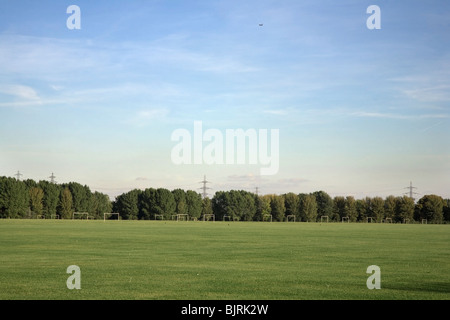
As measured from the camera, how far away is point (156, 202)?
164875mm

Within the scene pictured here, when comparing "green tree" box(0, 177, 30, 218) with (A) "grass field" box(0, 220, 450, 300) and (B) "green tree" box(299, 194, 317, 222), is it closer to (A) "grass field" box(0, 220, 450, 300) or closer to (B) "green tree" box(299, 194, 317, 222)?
(B) "green tree" box(299, 194, 317, 222)

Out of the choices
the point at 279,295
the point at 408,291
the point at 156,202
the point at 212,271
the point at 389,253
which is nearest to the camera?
the point at 279,295

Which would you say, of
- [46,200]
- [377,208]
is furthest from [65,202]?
[377,208]

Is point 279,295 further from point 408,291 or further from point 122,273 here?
point 122,273

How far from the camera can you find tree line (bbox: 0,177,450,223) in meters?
153

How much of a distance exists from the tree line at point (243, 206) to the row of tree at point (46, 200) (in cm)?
26

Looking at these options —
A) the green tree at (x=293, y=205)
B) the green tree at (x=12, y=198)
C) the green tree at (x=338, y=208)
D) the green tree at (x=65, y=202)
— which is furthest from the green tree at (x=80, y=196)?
the green tree at (x=338, y=208)

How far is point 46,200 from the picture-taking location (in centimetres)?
13988

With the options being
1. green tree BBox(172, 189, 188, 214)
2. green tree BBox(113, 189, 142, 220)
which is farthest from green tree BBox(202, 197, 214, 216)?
green tree BBox(113, 189, 142, 220)

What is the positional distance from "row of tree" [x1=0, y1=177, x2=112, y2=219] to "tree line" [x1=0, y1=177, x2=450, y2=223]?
260mm

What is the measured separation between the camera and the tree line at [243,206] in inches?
6014

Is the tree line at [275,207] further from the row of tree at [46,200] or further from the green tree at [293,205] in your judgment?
the row of tree at [46,200]
